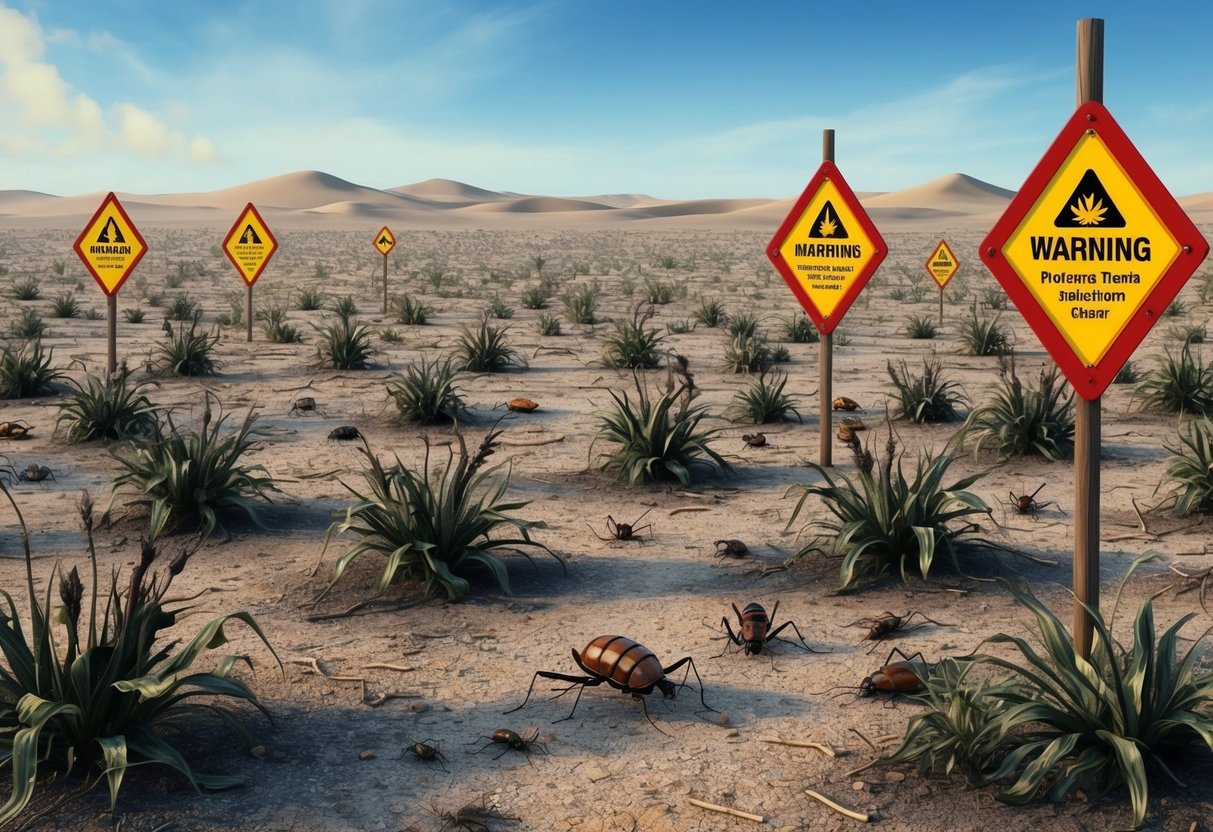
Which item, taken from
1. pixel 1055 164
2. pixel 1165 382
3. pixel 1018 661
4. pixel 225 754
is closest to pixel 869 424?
pixel 1165 382

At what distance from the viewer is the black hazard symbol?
12.6 meters

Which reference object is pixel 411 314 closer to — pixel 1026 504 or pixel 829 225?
pixel 829 225

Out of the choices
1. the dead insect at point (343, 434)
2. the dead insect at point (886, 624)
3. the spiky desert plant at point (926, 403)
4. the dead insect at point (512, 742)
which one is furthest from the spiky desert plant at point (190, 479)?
the spiky desert plant at point (926, 403)

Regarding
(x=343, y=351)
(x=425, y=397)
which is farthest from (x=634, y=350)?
(x=425, y=397)

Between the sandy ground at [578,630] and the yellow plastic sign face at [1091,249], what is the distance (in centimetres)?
138

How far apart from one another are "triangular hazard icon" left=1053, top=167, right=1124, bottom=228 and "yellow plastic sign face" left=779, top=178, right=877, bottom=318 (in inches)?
186

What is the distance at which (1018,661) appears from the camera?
205 inches

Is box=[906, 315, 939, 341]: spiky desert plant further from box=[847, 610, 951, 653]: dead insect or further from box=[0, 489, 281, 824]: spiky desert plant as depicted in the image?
box=[0, 489, 281, 824]: spiky desert plant

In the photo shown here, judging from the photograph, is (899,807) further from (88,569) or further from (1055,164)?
(88,569)

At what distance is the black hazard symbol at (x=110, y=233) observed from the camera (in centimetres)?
1261

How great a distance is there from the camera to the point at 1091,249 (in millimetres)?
4406

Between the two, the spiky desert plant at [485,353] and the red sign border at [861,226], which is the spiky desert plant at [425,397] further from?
the spiky desert plant at [485,353]

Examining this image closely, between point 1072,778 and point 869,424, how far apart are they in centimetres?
795

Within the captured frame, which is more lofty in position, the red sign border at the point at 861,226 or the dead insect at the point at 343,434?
the red sign border at the point at 861,226
